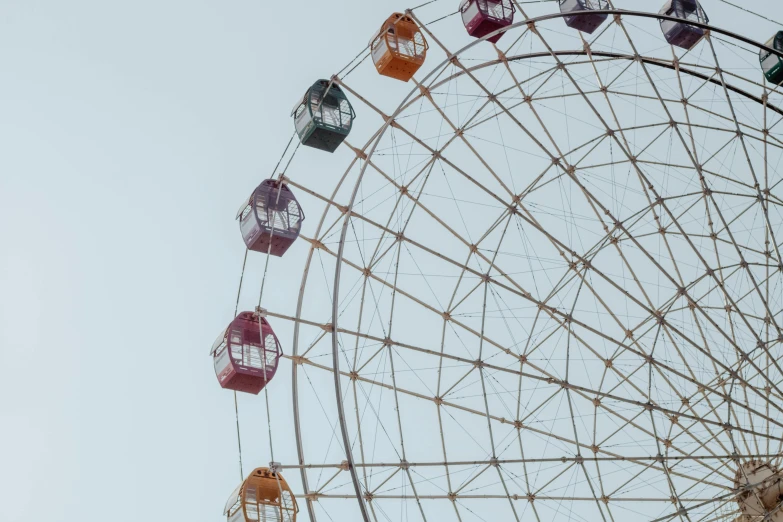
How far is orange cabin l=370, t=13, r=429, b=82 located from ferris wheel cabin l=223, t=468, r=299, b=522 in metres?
10.6

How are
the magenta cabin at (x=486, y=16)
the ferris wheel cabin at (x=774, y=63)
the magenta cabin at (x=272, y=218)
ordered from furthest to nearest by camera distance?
the ferris wheel cabin at (x=774, y=63), the magenta cabin at (x=486, y=16), the magenta cabin at (x=272, y=218)

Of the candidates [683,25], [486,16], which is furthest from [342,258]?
[683,25]

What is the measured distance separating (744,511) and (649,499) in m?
2.55

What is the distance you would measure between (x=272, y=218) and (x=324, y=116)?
2.91 m

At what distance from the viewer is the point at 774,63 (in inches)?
1463

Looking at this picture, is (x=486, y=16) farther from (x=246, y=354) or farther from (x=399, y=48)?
(x=246, y=354)

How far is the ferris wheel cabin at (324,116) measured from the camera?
31938 mm

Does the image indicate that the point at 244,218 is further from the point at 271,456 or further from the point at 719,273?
the point at 719,273

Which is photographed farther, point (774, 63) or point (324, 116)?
point (774, 63)

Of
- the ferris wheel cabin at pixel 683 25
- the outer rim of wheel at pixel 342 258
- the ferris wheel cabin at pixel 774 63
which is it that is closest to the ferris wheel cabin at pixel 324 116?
the outer rim of wheel at pixel 342 258

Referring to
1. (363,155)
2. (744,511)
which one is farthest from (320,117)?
(744,511)

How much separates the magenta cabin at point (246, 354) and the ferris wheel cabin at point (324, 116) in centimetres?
476

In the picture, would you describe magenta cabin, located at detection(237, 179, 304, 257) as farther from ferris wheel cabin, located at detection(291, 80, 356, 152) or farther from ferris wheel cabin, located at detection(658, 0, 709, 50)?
ferris wheel cabin, located at detection(658, 0, 709, 50)

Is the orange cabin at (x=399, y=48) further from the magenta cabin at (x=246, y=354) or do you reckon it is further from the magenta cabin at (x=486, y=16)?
the magenta cabin at (x=246, y=354)
